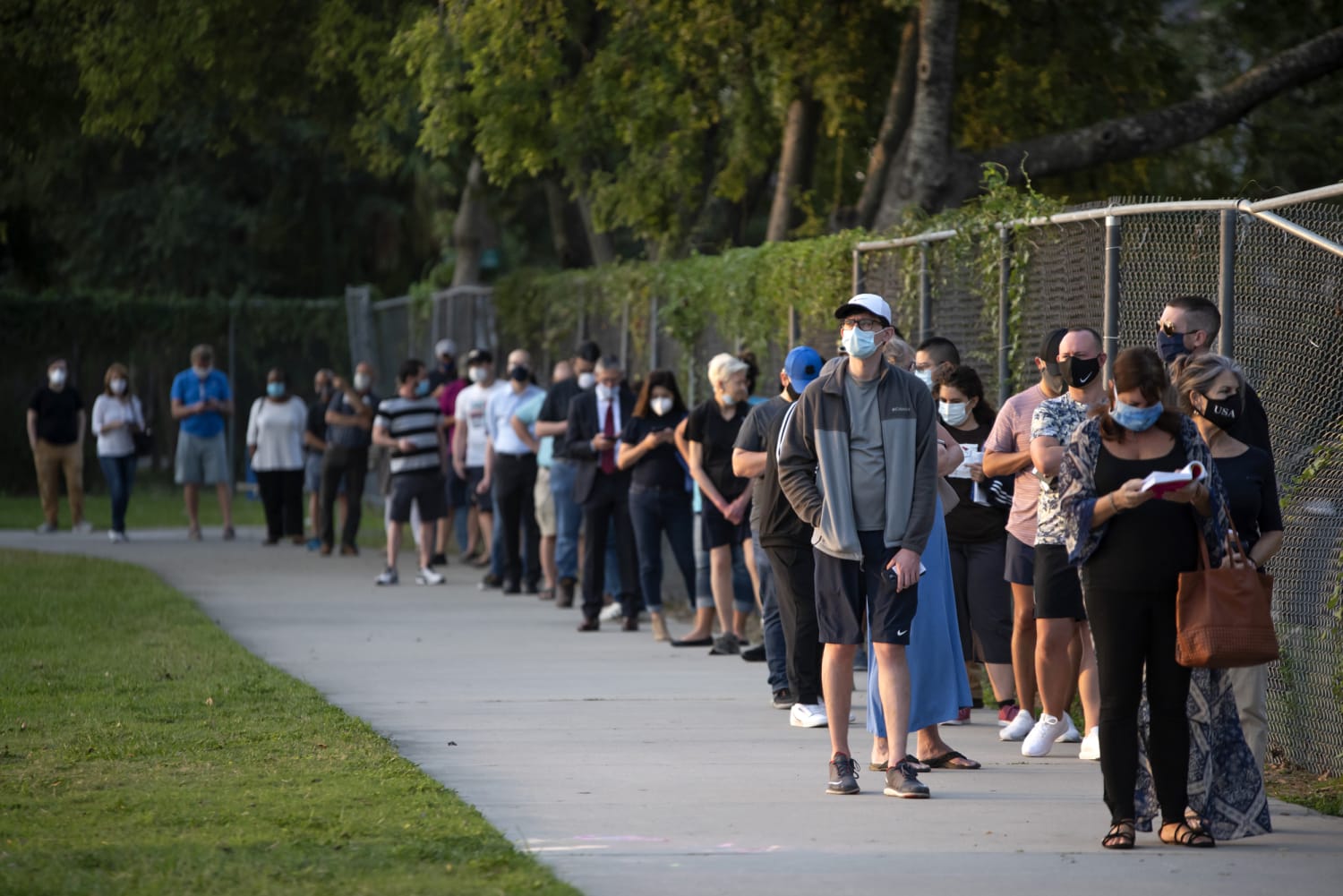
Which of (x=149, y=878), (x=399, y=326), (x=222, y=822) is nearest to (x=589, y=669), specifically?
(x=222, y=822)

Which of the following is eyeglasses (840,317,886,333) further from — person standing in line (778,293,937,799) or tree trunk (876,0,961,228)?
tree trunk (876,0,961,228)

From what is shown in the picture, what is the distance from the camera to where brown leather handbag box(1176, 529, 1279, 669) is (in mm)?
6547

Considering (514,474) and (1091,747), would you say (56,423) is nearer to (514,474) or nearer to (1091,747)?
(514,474)

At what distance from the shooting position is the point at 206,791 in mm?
7734

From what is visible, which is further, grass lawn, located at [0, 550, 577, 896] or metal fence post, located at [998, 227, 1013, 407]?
metal fence post, located at [998, 227, 1013, 407]

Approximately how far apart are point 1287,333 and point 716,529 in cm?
509

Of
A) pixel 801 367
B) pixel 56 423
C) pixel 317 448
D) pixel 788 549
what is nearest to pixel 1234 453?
pixel 788 549

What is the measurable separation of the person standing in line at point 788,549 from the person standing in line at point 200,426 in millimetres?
13534

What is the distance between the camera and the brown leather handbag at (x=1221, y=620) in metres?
6.55

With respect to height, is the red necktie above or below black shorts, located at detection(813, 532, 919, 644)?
above

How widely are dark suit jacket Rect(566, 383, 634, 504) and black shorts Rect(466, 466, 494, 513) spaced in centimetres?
327

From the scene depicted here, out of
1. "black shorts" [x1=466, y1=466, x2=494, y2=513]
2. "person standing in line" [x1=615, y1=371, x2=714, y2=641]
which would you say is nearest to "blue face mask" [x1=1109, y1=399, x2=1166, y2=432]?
"person standing in line" [x1=615, y1=371, x2=714, y2=641]

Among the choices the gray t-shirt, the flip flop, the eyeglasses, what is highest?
the eyeglasses

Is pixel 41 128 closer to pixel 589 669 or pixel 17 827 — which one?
pixel 589 669
